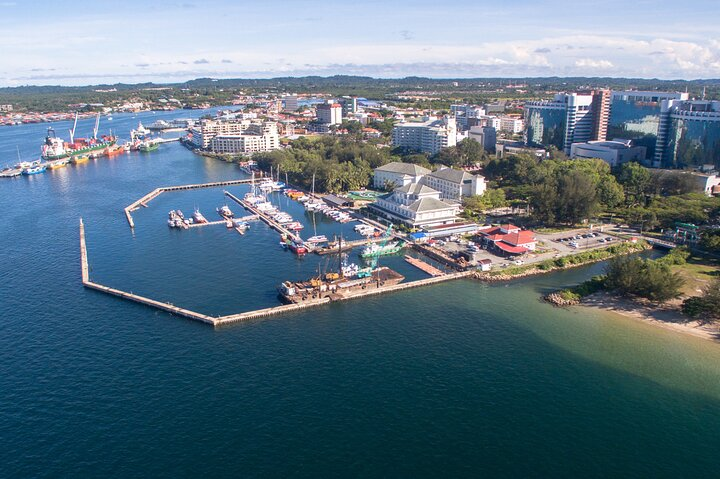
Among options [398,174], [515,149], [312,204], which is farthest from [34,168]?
[515,149]

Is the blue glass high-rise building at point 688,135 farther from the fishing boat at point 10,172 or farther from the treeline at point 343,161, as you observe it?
the fishing boat at point 10,172

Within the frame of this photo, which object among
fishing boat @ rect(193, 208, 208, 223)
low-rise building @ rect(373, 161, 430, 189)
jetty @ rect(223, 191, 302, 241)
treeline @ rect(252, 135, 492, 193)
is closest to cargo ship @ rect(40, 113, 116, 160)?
treeline @ rect(252, 135, 492, 193)

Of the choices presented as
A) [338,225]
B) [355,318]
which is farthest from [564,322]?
[338,225]

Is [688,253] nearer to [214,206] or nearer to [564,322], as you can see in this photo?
[564,322]

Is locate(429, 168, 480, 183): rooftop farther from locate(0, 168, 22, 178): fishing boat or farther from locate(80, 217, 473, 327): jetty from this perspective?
locate(0, 168, 22, 178): fishing boat

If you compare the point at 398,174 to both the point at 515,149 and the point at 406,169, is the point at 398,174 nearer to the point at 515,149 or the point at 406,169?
the point at 406,169

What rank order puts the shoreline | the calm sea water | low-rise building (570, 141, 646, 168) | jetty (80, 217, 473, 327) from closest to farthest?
the calm sea water → the shoreline → jetty (80, 217, 473, 327) → low-rise building (570, 141, 646, 168)

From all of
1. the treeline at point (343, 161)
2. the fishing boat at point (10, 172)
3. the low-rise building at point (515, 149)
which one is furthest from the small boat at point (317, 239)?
the fishing boat at point (10, 172)

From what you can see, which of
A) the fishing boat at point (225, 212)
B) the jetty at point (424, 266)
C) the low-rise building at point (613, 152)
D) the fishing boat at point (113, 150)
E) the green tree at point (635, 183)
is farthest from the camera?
the fishing boat at point (113, 150)
